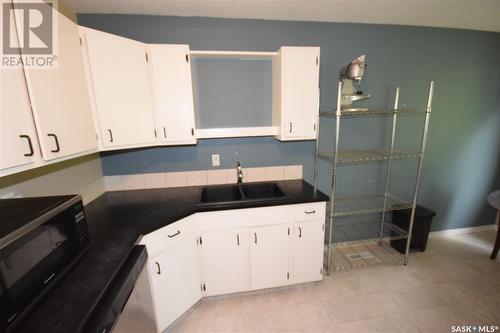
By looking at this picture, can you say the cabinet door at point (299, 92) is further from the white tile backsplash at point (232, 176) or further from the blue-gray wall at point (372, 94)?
the white tile backsplash at point (232, 176)

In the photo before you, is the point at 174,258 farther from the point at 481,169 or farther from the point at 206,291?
the point at 481,169

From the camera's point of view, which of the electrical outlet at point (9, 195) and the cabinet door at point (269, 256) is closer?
the electrical outlet at point (9, 195)

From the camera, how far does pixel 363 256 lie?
7.89 ft

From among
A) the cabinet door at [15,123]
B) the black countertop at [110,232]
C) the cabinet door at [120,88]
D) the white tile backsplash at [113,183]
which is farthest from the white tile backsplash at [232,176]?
the cabinet door at [15,123]

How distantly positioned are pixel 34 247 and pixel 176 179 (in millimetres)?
1314

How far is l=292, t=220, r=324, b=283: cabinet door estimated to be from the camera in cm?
184

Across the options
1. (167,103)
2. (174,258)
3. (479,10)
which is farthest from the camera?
(479,10)

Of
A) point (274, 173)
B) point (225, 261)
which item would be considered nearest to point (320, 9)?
point (274, 173)

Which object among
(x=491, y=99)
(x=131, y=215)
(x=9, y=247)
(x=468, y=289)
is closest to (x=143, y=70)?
(x=131, y=215)

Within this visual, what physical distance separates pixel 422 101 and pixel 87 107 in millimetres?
3227

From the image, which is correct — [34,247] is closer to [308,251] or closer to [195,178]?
[195,178]

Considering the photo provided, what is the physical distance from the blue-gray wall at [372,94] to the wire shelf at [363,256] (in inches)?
29.3

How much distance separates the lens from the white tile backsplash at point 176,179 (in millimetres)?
2104

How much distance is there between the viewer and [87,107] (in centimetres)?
142
